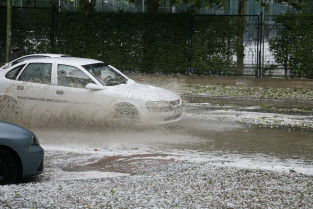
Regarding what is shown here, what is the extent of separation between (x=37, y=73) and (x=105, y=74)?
4.91 feet

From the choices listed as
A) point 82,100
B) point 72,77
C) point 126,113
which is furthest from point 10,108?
point 126,113

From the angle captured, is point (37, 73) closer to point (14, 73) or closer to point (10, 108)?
point (14, 73)

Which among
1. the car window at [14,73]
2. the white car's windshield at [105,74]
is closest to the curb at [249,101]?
the white car's windshield at [105,74]

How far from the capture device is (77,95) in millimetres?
12125

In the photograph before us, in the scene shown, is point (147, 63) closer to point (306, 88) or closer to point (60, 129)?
point (306, 88)

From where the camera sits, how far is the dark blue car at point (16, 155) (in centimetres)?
746

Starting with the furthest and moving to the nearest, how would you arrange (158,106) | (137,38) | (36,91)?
(137,38) < (36,91) < (158,106)

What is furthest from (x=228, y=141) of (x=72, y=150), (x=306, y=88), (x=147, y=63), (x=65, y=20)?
(x=65, y=20)

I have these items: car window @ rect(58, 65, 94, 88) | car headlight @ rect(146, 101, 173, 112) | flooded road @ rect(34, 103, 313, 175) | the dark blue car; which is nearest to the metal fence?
flooded road @ rect(34, 103, 313, 175)

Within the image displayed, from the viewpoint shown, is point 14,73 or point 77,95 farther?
point 14,73

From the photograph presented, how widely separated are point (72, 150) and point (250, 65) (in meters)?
13.5

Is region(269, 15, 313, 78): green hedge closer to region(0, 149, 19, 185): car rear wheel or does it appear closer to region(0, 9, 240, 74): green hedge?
region(0, 9, 240, 74): green hedge

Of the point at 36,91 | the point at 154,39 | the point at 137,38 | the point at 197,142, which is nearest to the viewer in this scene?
the point at 197,142

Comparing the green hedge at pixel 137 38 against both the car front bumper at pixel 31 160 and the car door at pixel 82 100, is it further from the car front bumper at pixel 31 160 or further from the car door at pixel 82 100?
the car front bumper at pixel 31 160
